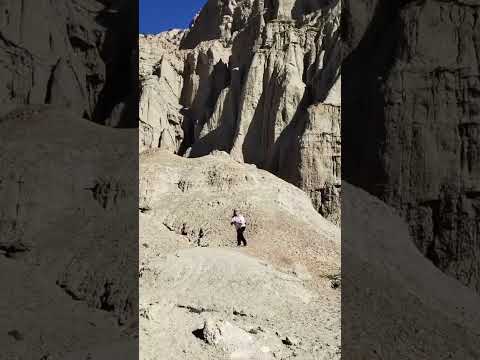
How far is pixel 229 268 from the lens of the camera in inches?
541

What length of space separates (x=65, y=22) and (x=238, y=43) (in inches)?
1719

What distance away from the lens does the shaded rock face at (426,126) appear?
16.4 ft

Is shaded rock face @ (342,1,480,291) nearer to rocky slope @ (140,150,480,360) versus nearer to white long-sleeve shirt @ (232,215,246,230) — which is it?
rocky slope @ (140,150,480,360)

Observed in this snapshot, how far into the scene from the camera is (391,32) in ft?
18.5

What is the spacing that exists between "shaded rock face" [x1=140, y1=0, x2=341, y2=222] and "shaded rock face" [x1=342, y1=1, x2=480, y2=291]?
2484 centimetres

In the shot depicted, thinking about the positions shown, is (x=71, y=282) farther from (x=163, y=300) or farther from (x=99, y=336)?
(x=163, y=300)

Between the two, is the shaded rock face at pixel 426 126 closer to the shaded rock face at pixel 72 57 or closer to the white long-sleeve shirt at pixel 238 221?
the shaded rock face at pixel 72 57

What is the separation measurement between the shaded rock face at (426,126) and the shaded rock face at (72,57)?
97.6 inches

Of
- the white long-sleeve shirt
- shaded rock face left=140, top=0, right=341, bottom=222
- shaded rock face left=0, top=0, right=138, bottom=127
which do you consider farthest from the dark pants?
shaded rock face left=140, top=0, right=341, bottom=222

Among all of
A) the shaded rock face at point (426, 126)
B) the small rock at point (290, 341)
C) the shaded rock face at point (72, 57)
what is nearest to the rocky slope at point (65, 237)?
the shaded rock face at point (72, 57)

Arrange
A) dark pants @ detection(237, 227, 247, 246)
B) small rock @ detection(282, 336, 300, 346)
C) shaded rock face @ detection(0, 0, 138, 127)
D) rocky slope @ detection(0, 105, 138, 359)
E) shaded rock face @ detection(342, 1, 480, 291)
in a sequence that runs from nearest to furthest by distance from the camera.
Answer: rocky slope @ detection(0, 105, 138, 359), shaded rock face @ detection(0, 0, 138, 127), shaded rock face @ detection(342, 1, 480, 291), small rock @ detection(282, 336, 300, 346), dark pants @ detection(237, 227, 247, 246)

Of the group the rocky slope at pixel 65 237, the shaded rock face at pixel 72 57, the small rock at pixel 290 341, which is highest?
the shaded rock face at pixel 72 57

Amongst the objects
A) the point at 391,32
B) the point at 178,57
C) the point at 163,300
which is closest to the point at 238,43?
the point at 178,57

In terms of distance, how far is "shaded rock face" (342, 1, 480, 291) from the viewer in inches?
197
